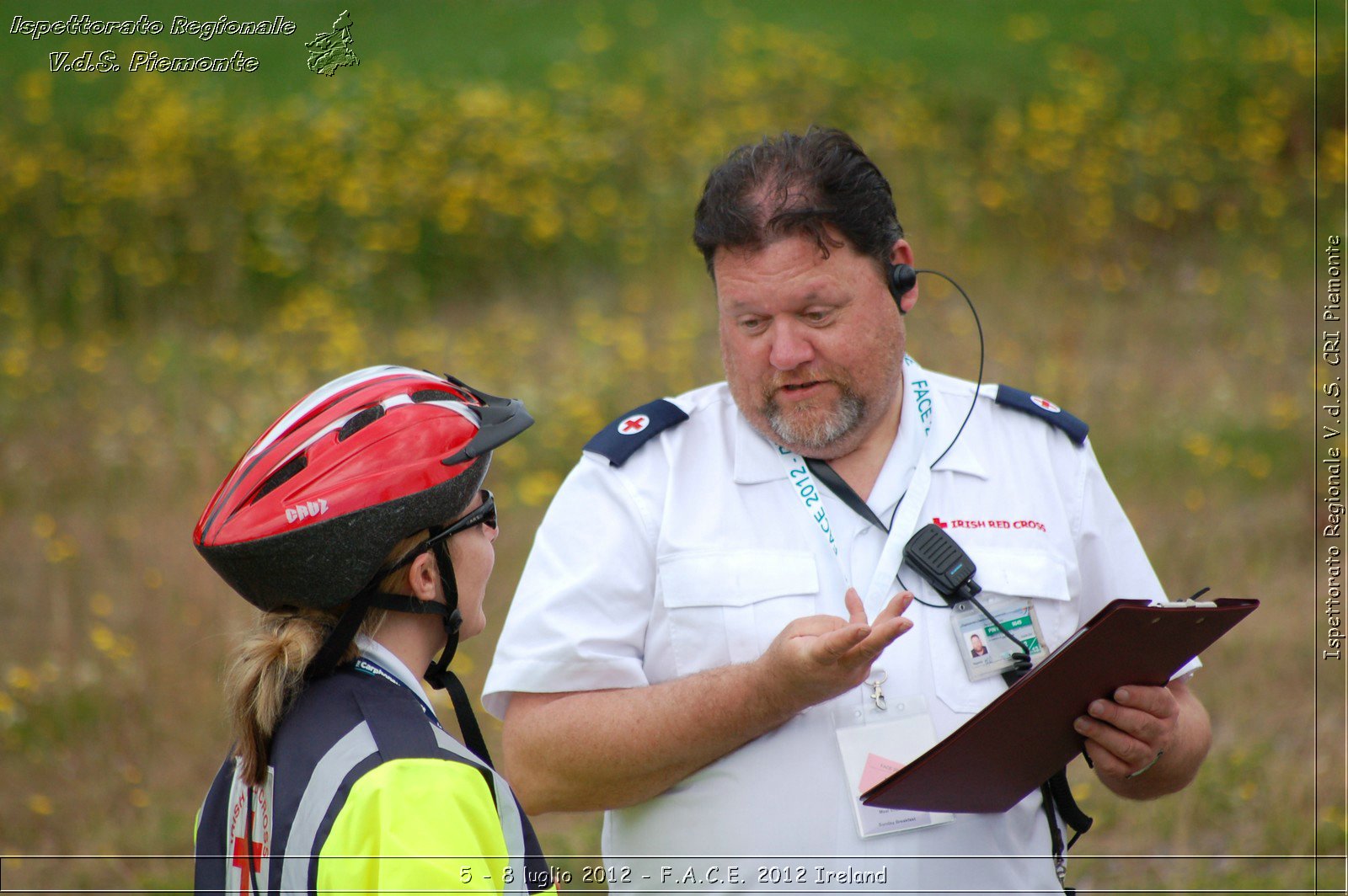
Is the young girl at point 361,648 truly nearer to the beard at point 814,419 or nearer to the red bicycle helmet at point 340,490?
the red bicycle helmet at point 340,490

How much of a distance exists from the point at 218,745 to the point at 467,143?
5.64m

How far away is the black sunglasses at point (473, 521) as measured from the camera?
2.19 m

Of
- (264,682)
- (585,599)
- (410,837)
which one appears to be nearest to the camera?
(410,837)

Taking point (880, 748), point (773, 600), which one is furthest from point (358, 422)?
point (880, 748)

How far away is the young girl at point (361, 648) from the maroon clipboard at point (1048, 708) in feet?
2.73

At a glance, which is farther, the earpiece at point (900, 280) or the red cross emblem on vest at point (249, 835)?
the earpiece at point (900, 280)

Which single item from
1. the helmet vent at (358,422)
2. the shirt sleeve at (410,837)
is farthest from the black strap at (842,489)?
the shirt sleeve at (410,837)

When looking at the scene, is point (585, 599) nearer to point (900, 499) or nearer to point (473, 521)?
point (473, 521)

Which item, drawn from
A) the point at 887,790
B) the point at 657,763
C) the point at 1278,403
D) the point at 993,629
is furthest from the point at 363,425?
the point at 1278,403

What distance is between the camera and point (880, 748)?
2625mm

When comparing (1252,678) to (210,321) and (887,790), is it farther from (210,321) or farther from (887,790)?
(210,321)

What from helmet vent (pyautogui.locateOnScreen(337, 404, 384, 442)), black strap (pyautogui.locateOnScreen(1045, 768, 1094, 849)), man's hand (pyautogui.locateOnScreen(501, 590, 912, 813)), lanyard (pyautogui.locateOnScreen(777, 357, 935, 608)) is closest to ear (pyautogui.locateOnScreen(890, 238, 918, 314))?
lanyard (pyautogui.locateOnScreen(777, 357, 935, 608))

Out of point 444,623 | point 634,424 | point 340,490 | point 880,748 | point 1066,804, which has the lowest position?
point 1066,804

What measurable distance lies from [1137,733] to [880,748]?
55 cm
